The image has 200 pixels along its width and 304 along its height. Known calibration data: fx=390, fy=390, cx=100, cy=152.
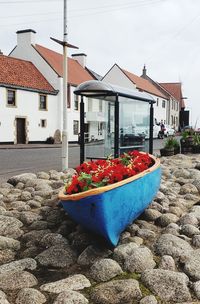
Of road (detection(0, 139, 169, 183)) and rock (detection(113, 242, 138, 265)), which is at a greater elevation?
road (detection(0, 139, 169, 183))

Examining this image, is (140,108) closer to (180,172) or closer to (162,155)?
(180,172)

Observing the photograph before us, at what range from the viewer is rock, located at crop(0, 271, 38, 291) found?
4.68 meters

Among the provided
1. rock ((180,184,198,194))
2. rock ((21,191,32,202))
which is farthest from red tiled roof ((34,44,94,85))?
rock ((21,191,32,202))

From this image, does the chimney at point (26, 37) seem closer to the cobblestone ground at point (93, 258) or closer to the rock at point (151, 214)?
the cobblestone ground at point (93, 258)

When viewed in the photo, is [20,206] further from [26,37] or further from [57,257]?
[26,37]

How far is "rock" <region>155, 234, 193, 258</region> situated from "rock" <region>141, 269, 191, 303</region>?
71cm

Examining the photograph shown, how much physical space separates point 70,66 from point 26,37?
278 inches

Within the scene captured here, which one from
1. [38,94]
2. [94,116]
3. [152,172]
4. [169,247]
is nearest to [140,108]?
[94,116]

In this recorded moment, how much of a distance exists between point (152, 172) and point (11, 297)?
353 cm

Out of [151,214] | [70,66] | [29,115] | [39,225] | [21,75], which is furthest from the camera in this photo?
[70,66]

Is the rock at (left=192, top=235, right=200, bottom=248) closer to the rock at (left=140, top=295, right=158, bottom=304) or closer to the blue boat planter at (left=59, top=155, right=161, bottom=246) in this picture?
the blue boat planter at (left=59, top=155, right=161, bottom=246)

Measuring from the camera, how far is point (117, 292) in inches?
176

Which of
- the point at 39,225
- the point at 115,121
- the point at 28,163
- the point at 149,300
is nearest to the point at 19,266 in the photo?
the point at 39,225

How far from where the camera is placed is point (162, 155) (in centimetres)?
1780
